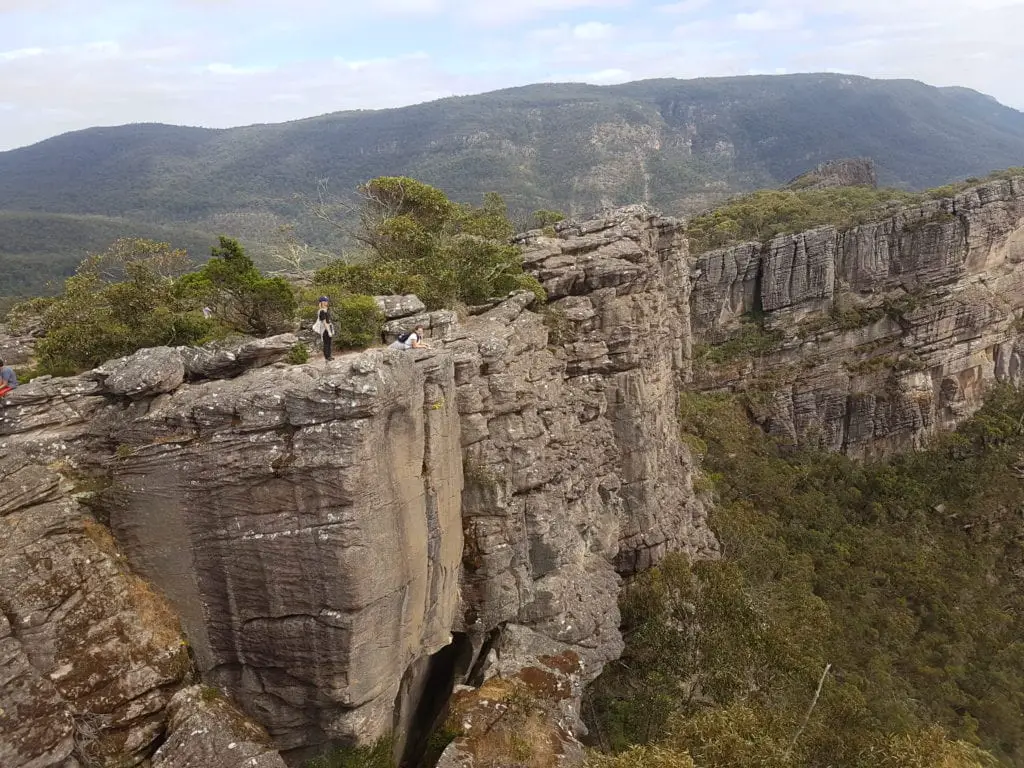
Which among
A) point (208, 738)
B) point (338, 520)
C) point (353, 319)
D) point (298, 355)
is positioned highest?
point (353, 319)

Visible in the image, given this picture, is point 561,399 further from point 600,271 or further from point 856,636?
point 856,636

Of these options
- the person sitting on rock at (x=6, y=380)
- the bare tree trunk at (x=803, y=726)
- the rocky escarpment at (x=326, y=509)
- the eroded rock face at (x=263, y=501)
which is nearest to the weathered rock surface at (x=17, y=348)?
the person sitting on rock at (x=6, y=380)

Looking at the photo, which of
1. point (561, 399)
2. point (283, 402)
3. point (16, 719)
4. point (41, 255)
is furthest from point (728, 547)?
point (41, 255)

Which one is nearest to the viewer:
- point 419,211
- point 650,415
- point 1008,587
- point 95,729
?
point 95,729

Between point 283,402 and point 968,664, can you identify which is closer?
point 283,402

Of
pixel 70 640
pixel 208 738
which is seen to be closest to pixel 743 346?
pixel 208 738

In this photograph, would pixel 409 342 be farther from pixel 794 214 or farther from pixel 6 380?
pixel 794 214

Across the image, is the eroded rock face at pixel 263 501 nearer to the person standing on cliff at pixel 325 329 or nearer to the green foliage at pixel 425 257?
the person standing on cliff at pixel 325 329
